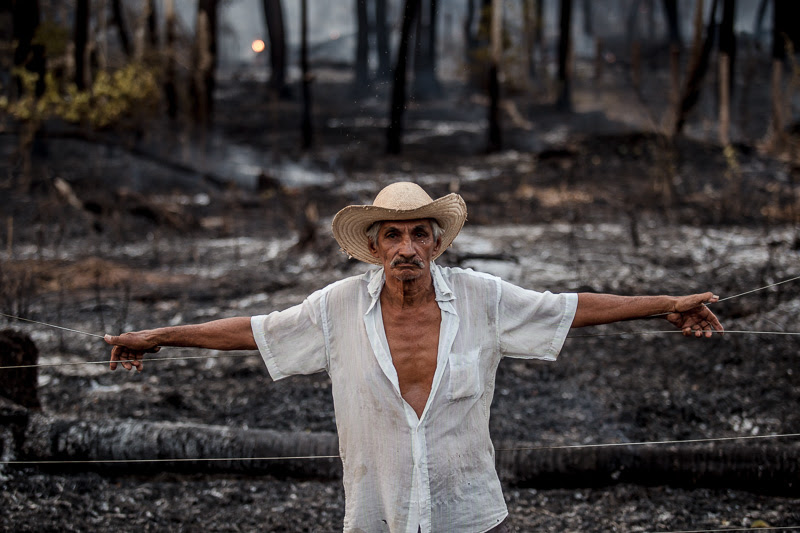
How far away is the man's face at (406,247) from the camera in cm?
226

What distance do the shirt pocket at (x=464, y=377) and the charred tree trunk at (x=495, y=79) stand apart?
1603 centimetres

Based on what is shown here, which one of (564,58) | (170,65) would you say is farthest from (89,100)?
(564,58)

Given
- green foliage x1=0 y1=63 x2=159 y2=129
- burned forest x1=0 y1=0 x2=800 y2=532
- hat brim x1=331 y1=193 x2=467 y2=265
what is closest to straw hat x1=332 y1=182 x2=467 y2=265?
hat brim x1=331 y1=193 x2=467 y2=265

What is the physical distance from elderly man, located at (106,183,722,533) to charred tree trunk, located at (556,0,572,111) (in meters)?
19.8

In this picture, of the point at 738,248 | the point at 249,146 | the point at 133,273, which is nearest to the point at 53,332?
the point at 133,273

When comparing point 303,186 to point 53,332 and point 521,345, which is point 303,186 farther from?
point 521,345

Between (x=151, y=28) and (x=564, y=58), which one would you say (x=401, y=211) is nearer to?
(x=151, y=28)

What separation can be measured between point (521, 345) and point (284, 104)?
74.5ft

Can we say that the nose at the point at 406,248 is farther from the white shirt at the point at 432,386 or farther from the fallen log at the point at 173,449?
the fallen log at the point at 173,449

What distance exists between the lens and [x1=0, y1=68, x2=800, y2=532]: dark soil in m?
3.79

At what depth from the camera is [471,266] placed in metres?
8.09

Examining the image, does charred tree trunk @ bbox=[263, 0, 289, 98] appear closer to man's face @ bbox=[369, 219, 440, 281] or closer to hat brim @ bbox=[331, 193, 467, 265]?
hat brim @ bbox=[331, 193, 467, 265]

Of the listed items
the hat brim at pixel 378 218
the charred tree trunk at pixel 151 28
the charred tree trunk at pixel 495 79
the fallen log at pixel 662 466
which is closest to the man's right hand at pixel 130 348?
the hat brim at pixel 378 218

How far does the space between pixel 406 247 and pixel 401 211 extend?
4.4 inches
